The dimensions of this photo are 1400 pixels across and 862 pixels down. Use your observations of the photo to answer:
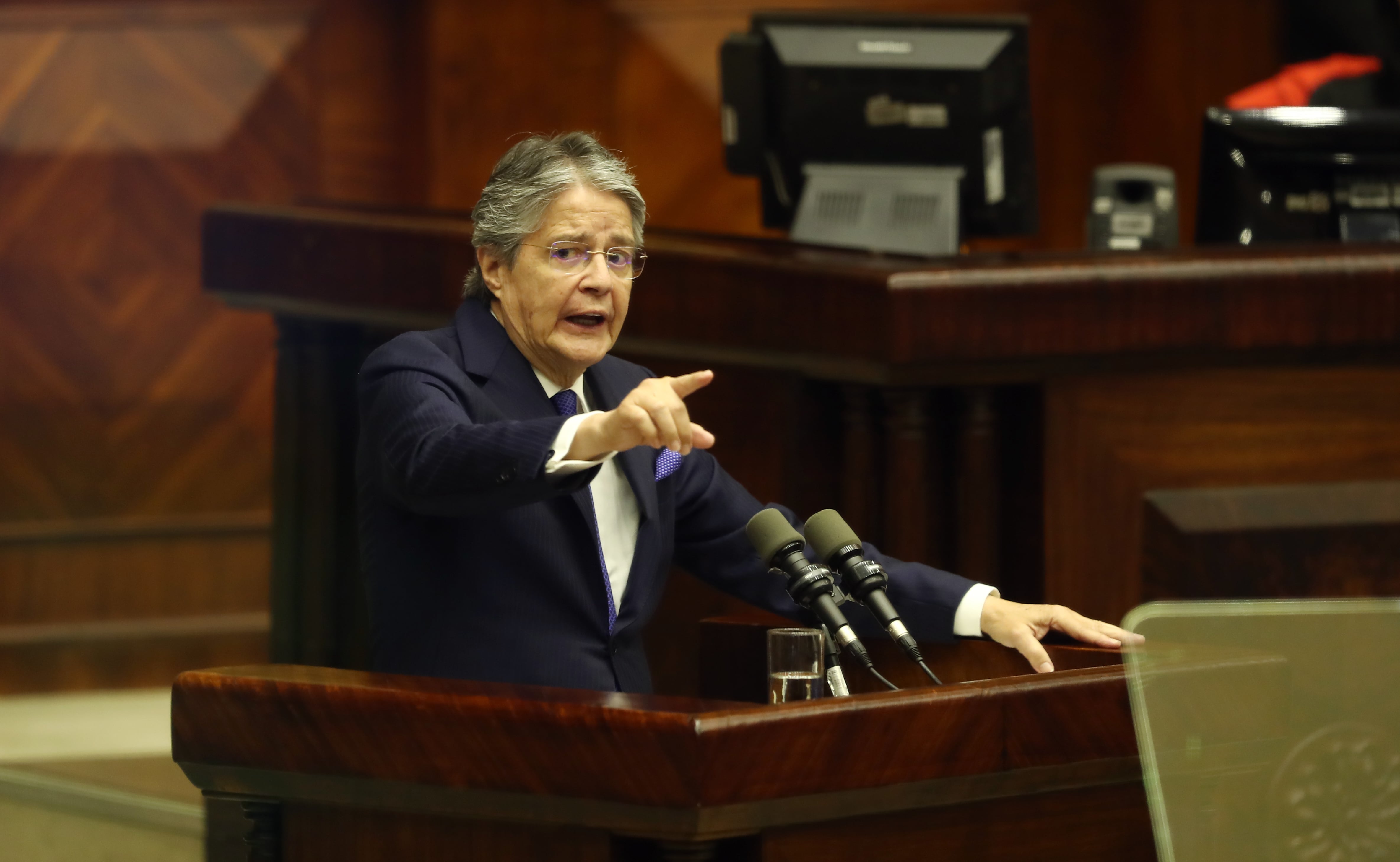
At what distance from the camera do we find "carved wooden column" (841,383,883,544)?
2.48 m

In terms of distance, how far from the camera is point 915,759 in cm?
143

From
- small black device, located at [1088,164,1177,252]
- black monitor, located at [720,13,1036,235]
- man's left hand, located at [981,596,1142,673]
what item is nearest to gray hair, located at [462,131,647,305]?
man's left hand, located at [981,596,1142,673]

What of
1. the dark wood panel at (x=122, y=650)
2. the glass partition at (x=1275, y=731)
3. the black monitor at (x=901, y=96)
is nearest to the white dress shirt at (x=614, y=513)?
the glass partition at (x=1275, y=731)

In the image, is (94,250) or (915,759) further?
(94,250)

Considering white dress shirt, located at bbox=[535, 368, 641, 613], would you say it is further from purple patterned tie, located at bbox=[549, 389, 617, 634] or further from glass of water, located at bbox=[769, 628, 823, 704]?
glass of water, located at bbox=[769, 628, 823, 704]

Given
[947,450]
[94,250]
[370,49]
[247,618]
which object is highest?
[370,49]

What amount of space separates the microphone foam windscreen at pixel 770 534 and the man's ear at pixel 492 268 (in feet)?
1.18

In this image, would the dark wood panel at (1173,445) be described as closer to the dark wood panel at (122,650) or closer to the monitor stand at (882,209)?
the monitor stand at (882,209)

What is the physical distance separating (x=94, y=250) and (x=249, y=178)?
435 millimetres

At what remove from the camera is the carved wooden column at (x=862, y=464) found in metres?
2.48

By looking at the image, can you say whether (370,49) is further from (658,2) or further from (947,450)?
(947,450)

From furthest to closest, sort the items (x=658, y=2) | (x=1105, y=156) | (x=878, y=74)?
1. (x=1105, y=156)
2. (x=658, y=2)
3. (x=878, y=74)

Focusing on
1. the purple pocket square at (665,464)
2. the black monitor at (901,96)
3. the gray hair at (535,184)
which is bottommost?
the purple pocket square at (665,464)

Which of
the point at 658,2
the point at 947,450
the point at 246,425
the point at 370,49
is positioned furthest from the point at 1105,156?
the point at 947,450
